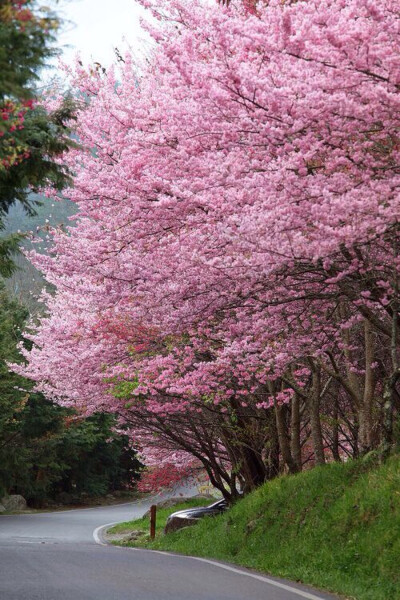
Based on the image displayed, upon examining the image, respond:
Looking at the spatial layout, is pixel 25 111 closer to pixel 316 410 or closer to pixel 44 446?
pixel 316 410

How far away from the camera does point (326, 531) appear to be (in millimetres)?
12422

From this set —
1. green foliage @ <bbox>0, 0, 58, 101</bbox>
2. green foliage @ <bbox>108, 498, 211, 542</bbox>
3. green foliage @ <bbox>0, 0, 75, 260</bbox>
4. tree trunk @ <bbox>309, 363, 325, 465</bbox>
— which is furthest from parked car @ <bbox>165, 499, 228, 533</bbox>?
green foliage @ <bbox>0, 0, 58, 101</bbox>

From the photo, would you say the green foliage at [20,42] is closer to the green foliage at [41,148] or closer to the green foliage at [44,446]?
the green foliage at [41,148]

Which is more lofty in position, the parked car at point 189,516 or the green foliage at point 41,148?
the green foliage at point 41,148

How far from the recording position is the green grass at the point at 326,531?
10.3 metres

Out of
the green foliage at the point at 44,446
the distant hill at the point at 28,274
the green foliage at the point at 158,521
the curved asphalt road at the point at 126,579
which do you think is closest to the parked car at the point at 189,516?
the green foliage at the point at 158,521

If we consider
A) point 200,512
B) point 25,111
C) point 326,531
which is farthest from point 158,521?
point 25,111

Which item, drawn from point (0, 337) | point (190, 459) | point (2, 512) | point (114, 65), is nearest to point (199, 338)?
point (114, 65)

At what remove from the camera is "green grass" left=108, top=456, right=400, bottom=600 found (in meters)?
10.3

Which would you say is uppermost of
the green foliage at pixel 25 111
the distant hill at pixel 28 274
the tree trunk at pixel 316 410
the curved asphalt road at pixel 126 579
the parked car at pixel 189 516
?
the distant hill at pixel 28 274

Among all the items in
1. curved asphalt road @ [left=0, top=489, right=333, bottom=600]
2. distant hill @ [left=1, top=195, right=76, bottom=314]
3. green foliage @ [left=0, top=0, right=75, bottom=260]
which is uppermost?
distant hill @ [left=1, top=195, right=76, bottom=314]

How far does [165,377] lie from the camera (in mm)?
16812

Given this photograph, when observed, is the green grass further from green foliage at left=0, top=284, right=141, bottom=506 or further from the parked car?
green foliage at left=0, top=284, right=141, bottom=506

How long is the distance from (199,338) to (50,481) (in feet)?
121
